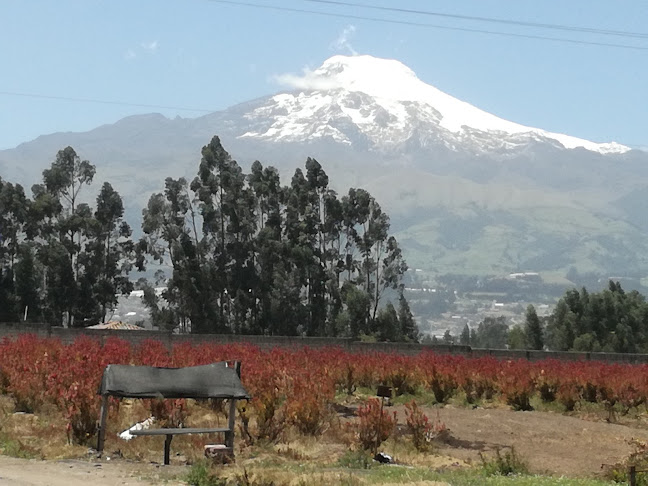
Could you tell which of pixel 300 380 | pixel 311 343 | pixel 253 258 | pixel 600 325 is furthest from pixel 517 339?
pixel 300 380

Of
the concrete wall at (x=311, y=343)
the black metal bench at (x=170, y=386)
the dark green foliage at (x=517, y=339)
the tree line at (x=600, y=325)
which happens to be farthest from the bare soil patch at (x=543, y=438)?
the dark green foliage at (x=517, y=339)

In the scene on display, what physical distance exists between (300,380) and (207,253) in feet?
190

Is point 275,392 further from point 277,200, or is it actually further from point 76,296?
point 277,200

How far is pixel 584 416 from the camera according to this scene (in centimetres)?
2331

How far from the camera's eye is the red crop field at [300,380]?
15.8 meters

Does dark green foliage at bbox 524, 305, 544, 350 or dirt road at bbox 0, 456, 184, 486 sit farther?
dark green foliage at bbox 524, 305, 544, 350

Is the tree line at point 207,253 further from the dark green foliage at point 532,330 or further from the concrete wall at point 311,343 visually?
the concrete wall at point 311,343

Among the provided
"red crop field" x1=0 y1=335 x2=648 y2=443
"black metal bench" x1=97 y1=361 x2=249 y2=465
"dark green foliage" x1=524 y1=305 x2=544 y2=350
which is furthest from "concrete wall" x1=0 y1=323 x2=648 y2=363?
"dark green foliage" x1=524 y1=305 x2=544 y2=350

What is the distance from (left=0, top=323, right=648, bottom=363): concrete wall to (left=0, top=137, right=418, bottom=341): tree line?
31.5 metres

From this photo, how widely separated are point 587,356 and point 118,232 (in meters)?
49.5

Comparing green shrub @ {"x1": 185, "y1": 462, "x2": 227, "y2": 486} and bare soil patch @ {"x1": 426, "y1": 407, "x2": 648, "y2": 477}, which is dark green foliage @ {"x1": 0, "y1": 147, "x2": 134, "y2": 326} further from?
green shrub @ {"x1": 185, "y1": 462, "x2": 227, "y2": 486}

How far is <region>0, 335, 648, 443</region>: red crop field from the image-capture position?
15.8 metres

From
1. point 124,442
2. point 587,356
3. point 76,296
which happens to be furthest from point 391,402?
point 76,296

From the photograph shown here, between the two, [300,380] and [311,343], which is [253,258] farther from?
[300,380]
